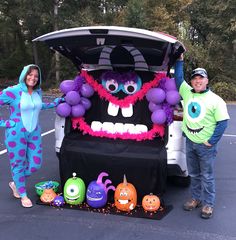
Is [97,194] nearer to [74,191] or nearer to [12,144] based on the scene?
[74,191]

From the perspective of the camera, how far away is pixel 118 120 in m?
5.24

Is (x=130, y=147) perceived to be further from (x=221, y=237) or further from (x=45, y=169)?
(x=45, y=169)

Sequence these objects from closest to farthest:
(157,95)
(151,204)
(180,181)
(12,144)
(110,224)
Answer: (110,224)
(151,204)
(12,144)
(157,95)
(180,181)

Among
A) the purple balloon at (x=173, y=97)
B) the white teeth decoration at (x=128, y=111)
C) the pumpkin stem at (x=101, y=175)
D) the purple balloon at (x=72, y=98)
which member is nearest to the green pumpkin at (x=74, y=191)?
the pumpkin stem at (x=101, y=175)

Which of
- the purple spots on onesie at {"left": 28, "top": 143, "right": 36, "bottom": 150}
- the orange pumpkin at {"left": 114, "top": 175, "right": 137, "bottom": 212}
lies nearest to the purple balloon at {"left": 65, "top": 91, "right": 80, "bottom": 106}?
the purple spots on onesie at {"left": 28, "top": 143, "right": 36, "bottom": 150}

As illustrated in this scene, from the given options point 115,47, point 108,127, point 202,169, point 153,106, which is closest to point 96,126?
point 108,127

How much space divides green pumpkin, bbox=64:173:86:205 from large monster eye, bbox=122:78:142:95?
4.05ft

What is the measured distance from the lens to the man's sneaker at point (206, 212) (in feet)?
14.6

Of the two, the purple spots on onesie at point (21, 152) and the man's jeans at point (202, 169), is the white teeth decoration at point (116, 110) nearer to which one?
the man's jeans at point (202, 169)

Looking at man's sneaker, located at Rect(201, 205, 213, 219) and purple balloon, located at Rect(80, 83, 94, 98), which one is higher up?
purple balloon, located at Rect(80, 83, 94, 98)

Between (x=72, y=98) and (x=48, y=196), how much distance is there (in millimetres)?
1191

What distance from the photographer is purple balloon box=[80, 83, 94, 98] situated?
5262mm

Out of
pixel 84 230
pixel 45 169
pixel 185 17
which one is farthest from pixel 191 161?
pixel 185 17

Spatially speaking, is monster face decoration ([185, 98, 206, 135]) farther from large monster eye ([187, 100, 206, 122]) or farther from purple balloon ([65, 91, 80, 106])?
purple balloon ([65, 91, 80, 106])
